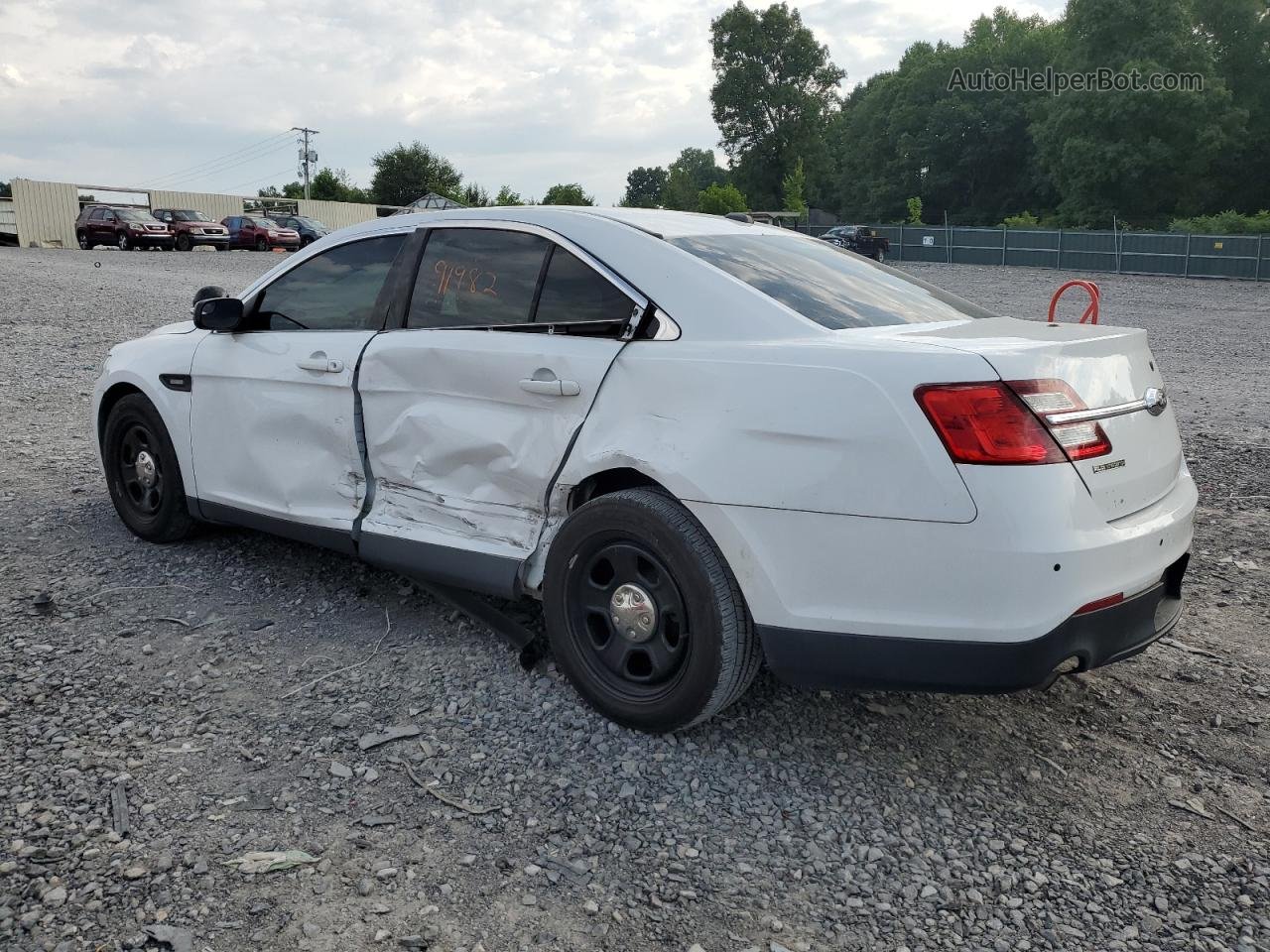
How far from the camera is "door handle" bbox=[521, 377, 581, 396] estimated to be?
3451 mm

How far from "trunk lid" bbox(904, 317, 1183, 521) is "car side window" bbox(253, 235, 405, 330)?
210 cm

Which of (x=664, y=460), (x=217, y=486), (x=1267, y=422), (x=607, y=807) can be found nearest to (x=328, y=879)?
(x=607, y=807)

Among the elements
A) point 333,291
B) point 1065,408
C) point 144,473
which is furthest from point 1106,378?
point 144,473

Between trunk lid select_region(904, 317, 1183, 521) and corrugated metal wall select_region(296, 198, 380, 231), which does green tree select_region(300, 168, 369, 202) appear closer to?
corrugated metal wall select_region(296, 198, 380, 231)

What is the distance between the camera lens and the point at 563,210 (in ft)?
12.9

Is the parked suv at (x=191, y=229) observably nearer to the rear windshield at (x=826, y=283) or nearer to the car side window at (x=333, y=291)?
the car side window at (x=333, y=291)

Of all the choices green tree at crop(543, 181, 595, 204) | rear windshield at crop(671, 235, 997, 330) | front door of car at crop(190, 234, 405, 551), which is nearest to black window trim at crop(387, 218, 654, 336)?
front door of car at crop(190, 234, 405, 551)

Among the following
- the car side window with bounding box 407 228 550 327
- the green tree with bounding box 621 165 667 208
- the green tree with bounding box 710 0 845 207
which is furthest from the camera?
the green tree with bounding box 621 165 667 208

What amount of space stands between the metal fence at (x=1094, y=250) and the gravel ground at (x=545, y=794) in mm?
33313

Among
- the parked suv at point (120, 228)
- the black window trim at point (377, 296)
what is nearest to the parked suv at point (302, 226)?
the parked suv at point (120, 228)

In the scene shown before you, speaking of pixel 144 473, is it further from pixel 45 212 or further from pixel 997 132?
pixel 997 132

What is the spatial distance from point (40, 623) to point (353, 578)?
121 centimetres

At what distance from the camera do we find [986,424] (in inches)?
107

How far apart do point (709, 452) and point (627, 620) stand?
0.60m
